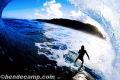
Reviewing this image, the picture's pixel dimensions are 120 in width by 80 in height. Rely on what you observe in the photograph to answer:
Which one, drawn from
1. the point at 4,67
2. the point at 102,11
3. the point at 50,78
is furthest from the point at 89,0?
the point at 4,67

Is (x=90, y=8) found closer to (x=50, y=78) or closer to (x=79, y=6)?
(x=79, y=6)

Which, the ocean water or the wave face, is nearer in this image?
the wave face

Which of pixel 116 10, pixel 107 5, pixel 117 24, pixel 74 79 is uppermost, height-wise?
pixel 107 5

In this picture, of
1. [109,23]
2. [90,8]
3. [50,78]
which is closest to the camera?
[50,78]

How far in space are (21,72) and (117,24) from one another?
24.1 ft

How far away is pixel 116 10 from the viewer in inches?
209

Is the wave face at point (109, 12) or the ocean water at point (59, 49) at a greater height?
the wave face at point (109, 12)

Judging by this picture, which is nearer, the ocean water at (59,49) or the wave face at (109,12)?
the wave face at (109,12)

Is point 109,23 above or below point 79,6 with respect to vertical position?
below

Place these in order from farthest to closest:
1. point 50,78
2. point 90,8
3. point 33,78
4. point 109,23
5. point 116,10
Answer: point 90,8 < point 109,23 < point 116,10 < point 50,78 < point 33,78

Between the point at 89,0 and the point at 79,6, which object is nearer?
the point at 89,0

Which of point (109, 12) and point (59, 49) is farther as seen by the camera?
point (59, 49)

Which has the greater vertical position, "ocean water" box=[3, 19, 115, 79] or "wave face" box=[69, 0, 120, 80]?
"wave face" box=[69, 0, 120, 80]

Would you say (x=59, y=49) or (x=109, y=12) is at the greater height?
(x=109, y=12)
